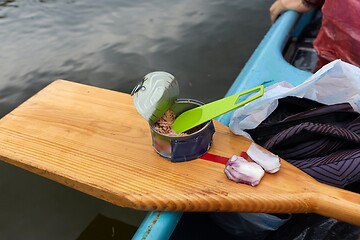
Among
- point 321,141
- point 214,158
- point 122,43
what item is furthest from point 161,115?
point 122,43

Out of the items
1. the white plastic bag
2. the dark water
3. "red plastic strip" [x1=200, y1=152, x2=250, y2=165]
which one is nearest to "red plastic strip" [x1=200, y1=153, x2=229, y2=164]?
"red plastic strip" [x1=200, y1=152, x2=250, y2=165]

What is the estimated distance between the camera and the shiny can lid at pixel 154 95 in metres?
0.99

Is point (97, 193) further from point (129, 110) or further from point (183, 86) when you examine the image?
point (183, 86)

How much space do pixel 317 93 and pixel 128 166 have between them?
0.61m

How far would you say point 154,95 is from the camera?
39.3 inches

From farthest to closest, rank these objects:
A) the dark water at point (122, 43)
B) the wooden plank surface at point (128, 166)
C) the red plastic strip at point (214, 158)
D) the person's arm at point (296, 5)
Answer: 1. the dark water at point (122, 43)
2. the person's arm at point (296, 5)
3. the red plastic strip at point (214, 158)
4. the wooden plank surface at point (128, 166)

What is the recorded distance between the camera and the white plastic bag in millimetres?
1114

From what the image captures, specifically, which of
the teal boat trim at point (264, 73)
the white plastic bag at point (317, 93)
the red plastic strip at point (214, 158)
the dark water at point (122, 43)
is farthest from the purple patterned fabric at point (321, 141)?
the dark water at point (122, 43)

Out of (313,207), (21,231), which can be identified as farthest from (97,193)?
(21,231)

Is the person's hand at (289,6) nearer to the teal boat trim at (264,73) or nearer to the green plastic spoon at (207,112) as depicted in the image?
the teal boat trim at (264,73)

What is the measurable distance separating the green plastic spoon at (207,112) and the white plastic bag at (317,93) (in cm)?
10

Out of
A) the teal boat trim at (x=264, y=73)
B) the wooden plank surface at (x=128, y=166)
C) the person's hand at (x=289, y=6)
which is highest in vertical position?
the person's hand at (x=289, y=6)

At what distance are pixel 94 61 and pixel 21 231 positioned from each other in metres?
1.40

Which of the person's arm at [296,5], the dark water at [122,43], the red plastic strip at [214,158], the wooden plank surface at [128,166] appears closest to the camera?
the wooden plank surface at [128,166]
